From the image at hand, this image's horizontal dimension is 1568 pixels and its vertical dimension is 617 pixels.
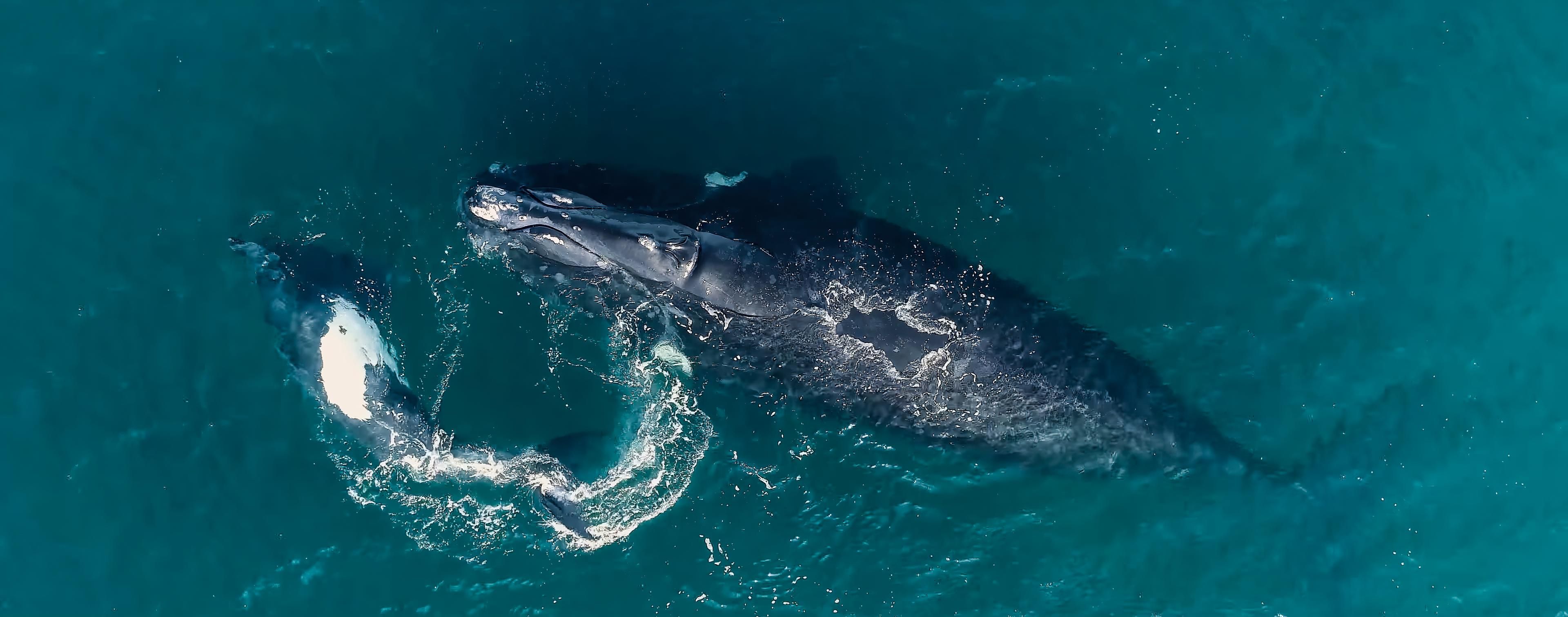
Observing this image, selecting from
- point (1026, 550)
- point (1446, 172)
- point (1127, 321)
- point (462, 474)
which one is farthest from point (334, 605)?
point (1446, 172)

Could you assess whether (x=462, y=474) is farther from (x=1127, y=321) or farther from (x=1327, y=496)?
(x=1327, y=496)

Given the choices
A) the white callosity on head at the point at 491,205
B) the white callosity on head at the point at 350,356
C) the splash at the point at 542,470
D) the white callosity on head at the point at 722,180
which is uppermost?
the white callosity on head at the point at 722,180

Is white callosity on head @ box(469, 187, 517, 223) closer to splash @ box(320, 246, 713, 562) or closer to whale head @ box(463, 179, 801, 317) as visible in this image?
whale head @ box(463, 179, 801, 317)

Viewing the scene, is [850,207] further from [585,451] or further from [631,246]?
[585,451]

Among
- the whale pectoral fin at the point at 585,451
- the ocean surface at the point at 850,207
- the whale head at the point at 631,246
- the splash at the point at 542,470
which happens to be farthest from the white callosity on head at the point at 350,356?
the whale pectoral fin at the point at 585,451

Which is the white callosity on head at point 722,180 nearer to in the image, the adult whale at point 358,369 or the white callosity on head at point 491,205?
the white callosity on head at point 491,205

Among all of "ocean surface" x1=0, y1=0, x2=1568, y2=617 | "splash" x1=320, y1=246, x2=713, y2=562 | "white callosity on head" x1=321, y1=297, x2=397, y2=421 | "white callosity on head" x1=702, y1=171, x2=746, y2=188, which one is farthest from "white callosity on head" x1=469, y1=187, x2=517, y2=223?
"white callosity on head" x1=702, y1=171, x2=746, y2=188

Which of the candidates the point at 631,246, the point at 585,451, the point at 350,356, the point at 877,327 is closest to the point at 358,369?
the point at 350,356
